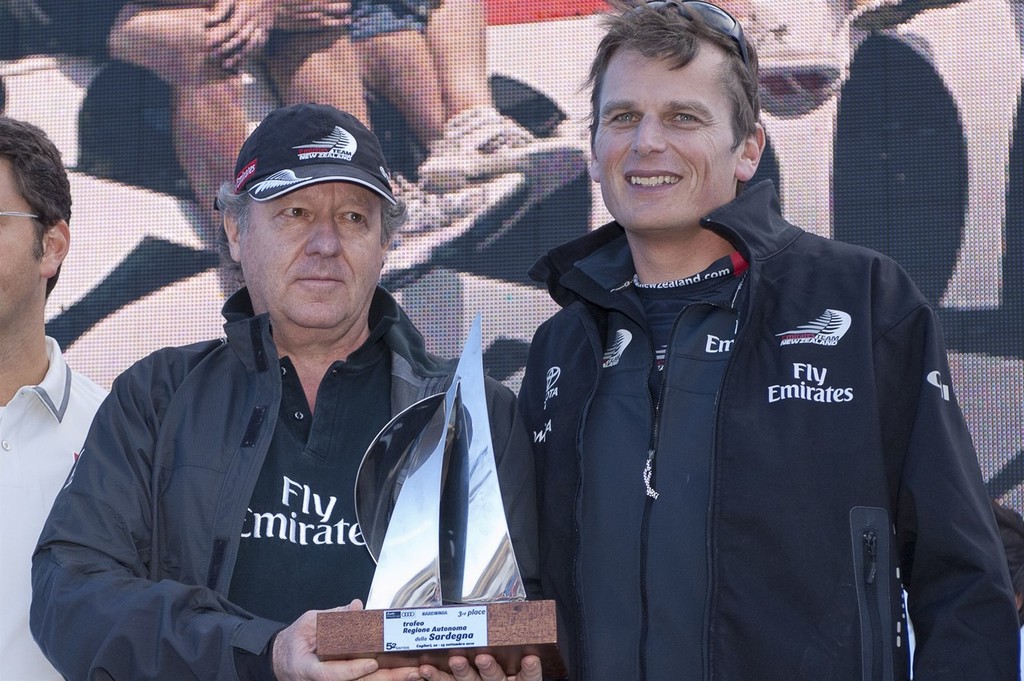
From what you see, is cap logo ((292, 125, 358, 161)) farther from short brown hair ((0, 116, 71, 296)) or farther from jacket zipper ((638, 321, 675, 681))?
short brown hair ((0, 116, 71, 296))

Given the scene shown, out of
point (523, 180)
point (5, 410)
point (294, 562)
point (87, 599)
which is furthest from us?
point (523, 180)

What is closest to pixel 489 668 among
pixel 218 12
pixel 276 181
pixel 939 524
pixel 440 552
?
pixel 440 552

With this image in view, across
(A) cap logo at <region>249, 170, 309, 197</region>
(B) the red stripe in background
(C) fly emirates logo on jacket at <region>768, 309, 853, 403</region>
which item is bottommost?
(C) fly emirates logo on jacket at <region>768, 309, 853, 403</region>

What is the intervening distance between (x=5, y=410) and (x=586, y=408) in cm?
112

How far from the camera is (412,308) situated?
11.0ft

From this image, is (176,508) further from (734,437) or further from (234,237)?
(734,437)

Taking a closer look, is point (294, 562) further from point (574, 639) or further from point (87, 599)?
point (574, 639)

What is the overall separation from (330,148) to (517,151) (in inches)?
55.3

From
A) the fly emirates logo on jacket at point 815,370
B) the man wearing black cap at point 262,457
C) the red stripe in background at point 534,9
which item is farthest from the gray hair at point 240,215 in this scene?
the red stripe in background at point 534,9

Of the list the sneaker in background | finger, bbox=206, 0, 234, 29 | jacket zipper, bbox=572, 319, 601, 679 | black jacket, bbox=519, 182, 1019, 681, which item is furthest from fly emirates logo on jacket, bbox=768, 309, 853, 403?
finger, bbox=206, 0, 234, 29

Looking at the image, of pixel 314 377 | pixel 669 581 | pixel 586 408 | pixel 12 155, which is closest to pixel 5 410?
pixel 12 155

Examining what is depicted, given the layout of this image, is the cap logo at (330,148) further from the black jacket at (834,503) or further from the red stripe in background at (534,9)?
the red stripe in background at (534,9)

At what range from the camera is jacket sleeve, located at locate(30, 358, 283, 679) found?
5.39 ft

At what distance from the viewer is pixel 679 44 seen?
2061mm
